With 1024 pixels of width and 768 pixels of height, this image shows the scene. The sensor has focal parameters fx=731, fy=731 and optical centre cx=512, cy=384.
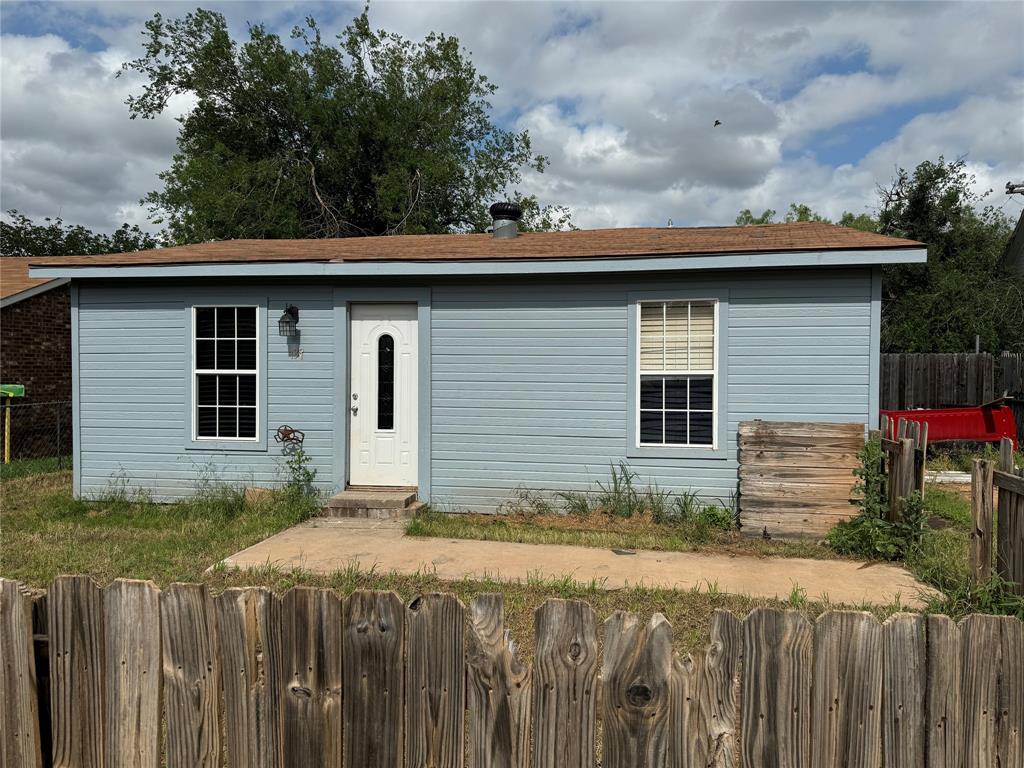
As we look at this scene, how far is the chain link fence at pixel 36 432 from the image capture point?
533 inches

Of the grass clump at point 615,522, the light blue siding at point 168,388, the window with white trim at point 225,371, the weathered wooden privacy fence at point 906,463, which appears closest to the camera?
the weathered wooden privacy fence at point 906,463

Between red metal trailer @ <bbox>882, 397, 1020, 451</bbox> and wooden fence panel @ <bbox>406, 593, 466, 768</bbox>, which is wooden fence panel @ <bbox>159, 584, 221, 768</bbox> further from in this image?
red metal trailer @ <bbox>882, 397, 1020, 451</bbox>

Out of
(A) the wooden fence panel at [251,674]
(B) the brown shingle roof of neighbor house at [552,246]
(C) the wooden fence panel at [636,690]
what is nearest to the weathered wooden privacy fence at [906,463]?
(B) the brown shingle roof of neighbor house at [552,246]

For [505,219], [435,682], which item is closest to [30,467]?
[505,219]

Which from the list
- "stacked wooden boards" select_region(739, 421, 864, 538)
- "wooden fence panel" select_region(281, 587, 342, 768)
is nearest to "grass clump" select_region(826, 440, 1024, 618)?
"stacked wooden boards" select_region(739, 421, 864, 538)

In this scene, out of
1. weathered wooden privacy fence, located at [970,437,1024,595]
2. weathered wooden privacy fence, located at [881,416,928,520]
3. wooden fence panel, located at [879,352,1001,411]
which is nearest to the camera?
weathered wooden privacy fence, located at [970,437,1024,595]

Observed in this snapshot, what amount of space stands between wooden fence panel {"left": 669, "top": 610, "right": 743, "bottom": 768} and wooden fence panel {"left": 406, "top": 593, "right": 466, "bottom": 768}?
0.59 meters

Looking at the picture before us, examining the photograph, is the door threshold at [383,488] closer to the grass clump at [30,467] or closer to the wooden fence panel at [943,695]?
the grass clump at [30,467]

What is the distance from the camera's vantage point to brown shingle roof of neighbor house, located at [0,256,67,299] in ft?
49.3

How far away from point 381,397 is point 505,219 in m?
3.35

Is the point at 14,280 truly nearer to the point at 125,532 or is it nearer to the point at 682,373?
the point at 125,532

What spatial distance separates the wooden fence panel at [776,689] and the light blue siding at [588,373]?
19.7 feet

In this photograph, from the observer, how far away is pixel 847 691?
1975mm

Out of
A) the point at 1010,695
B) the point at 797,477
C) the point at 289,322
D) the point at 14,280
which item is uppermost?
the point at 14,280
